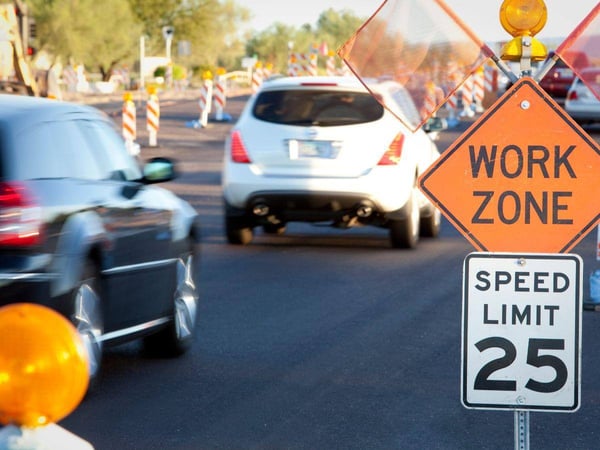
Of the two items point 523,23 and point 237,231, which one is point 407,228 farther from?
point 523,23

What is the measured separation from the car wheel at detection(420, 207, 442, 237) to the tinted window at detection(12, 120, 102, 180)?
8.30m

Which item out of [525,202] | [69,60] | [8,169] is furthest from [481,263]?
[69,60]

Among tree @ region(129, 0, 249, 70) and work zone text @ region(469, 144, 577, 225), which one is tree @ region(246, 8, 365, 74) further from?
work zone text @ region(469, 144, 577, 225)

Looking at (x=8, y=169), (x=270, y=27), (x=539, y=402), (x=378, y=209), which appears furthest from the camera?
(x=270, y=27)

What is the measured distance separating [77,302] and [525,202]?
261 centimetres

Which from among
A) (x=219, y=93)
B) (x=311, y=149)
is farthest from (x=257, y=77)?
(x=311, y=149)

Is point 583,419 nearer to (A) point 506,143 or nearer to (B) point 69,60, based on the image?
(A) point 506,143

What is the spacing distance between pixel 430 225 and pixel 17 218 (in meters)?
9.57

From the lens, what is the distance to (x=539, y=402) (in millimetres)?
5695

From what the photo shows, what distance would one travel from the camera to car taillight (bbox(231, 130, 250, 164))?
14680 mm

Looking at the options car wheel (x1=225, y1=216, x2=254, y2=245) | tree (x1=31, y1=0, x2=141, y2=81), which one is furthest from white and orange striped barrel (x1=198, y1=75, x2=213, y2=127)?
tree (x1=31, y1=0, x2=141, y2=81)

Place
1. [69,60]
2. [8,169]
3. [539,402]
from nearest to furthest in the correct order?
1. [539,402]
2. [8,169]
3. [69,60]

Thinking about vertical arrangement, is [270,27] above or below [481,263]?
below

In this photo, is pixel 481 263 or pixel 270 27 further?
pixel 270 27
